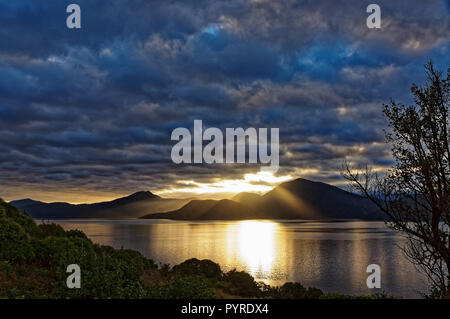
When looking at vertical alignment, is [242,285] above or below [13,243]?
below

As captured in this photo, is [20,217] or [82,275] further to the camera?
[20,217]

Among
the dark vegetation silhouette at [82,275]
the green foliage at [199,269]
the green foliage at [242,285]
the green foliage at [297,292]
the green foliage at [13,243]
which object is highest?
the green foliage at [13,243]

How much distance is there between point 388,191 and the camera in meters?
14.0

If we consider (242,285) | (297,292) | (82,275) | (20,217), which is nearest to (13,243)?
(20,217)

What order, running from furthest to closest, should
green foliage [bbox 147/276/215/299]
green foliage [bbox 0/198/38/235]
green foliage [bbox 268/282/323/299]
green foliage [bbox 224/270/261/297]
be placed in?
green foliage [bbox 268/282/323/299], green foliage [bbox 224/270/261/297], green foliage [bbox 0/198/38/235], green foliage [bbox 147/276/215/299]

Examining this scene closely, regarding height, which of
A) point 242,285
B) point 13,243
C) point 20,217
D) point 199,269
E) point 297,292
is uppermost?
point 20,217

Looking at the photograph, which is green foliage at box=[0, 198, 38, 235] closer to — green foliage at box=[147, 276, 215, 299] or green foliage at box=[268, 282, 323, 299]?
green foliage at box=[147, 276, 215, 299]

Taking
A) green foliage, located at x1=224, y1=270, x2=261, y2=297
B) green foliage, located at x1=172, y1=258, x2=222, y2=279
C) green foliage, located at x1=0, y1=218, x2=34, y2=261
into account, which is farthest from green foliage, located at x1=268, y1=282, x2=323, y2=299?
green foliage, located at x1=0, y1=218, x2=34, y2=261

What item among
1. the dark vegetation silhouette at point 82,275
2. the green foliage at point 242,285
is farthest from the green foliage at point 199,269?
the green foliage at point 242,285

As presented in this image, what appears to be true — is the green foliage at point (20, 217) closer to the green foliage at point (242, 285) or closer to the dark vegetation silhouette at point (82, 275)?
the dark vegetation silhouette at point (82, 275)

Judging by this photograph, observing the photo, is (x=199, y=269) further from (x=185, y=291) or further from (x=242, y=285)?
(x=185, y=291)
